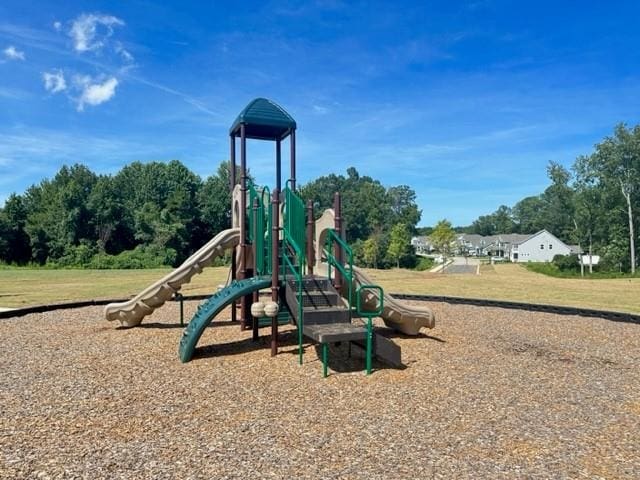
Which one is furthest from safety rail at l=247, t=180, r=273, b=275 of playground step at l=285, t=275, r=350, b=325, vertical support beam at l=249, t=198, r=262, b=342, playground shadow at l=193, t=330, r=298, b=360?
playground shadow at l=193, t=330, r=298, b=360

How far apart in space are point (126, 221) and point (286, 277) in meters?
44.3

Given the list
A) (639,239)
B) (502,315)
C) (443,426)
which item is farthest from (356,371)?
(639,239)

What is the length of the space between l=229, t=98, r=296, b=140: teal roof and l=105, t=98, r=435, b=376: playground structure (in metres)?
0.02

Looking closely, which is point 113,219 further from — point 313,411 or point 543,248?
point 543,248

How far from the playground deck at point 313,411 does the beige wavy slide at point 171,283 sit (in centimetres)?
98

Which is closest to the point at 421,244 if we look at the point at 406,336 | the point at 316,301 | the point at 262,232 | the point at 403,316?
the point at 406,336

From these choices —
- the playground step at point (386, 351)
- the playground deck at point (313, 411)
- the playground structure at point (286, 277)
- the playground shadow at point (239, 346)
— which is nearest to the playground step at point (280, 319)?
the playground structure at point (286, 277)

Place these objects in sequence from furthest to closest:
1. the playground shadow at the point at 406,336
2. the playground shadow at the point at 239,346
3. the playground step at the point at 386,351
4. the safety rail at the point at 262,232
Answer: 1. the playground shadow at the point at 406,336
2. the safety rail at the point at 262,232
3. the playground shadow at the point at 239,346
4. the playground step at the point at 386,351

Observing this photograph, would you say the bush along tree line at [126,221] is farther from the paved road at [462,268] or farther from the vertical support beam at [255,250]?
the vertical support beam at [255,250]

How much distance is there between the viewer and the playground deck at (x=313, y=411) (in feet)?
12.0

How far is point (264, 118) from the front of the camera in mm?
8703

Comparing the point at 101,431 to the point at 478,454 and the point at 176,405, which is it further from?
the point at 478,454

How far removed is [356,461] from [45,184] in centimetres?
5558

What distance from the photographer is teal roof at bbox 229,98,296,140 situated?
8.60 m
